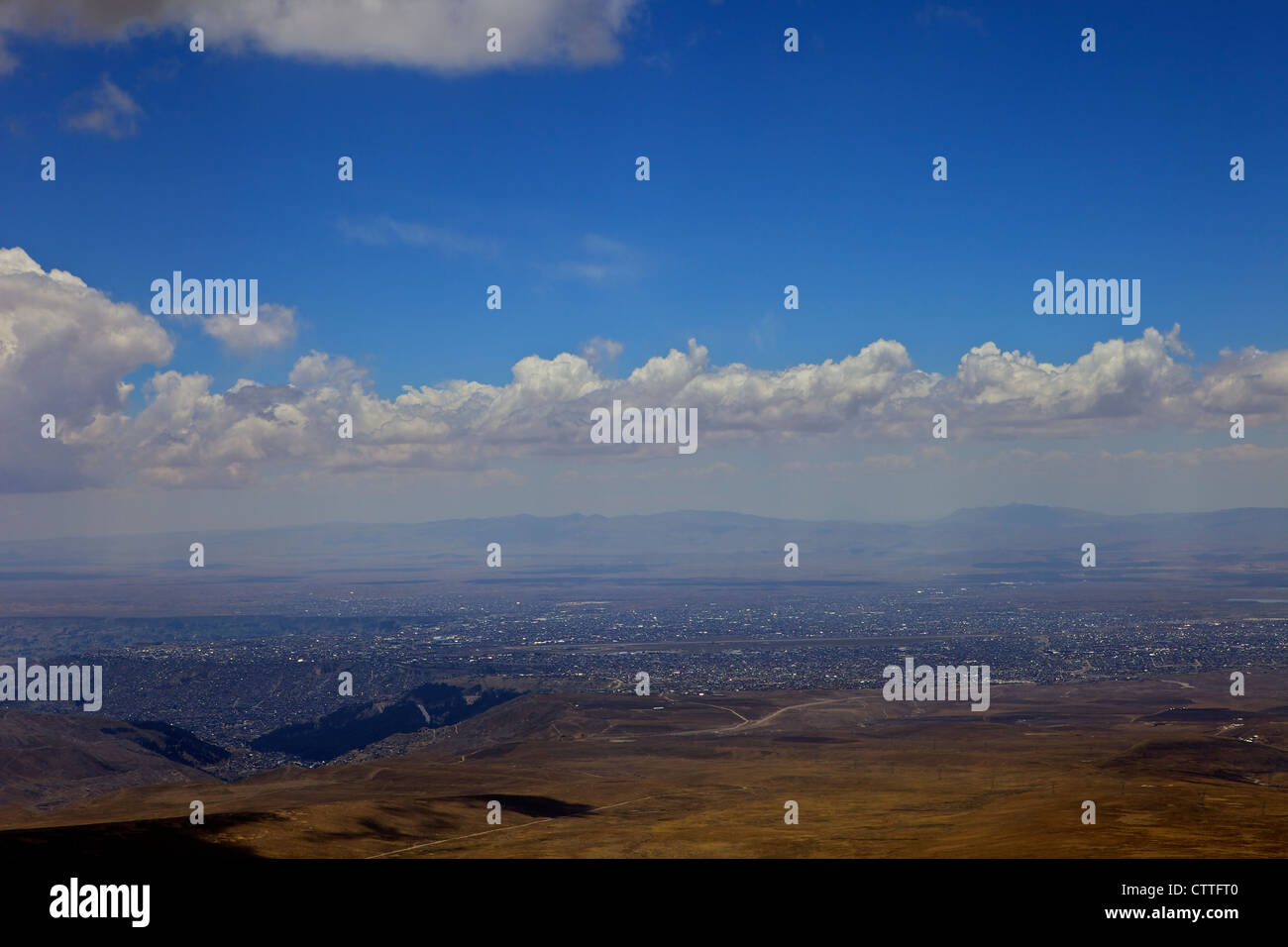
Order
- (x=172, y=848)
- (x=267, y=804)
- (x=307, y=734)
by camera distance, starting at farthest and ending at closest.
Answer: (x=307, y=734) < (x=267, y=804) < (x=172, y=848)

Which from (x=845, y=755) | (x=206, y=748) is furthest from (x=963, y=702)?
(x=206, y=748)

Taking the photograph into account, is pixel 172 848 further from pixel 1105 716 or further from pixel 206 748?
pixel 1105 716

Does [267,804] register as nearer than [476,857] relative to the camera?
No
